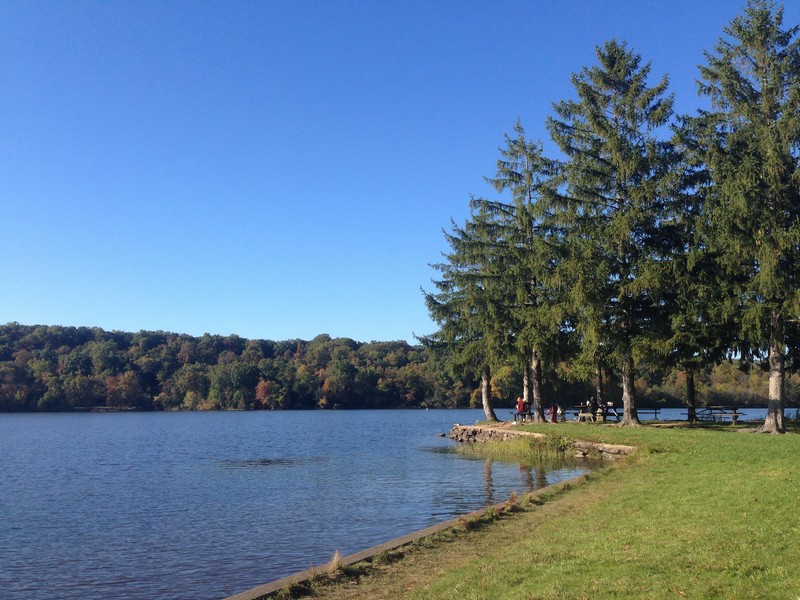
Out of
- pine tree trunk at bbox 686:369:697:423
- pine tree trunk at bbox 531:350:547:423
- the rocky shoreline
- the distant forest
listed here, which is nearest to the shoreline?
the rocky shoreline

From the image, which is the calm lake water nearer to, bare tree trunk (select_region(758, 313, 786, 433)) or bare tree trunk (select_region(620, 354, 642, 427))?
bare tree trunk (select_region(620, 354, 642, 427))

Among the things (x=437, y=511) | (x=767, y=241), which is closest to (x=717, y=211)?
(x=767, y=241)

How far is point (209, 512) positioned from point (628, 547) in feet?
38.9

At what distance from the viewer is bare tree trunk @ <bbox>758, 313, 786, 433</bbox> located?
24094 millimetres

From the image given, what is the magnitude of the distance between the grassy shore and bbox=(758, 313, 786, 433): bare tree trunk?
9.83 meters

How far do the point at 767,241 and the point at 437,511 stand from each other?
15354 millimetres

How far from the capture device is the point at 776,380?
81.0ft

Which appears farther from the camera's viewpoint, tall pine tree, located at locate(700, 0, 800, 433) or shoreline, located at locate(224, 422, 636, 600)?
tall pine tree, located at locate(700, 0, 800, 433)

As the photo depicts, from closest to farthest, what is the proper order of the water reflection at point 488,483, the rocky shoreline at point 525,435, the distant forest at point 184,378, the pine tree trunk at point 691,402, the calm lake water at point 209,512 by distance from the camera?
the calm lake water at point 209,512 < the water reflection at point 488,483 < the rocky shoreline at point 525,435 < the pine tree trunk at point 691,402 < the distant forest at point 184,378

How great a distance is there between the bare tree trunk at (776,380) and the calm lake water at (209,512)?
8675 mm

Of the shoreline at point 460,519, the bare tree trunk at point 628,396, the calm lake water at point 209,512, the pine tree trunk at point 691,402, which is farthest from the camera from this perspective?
the pine tree trunk at point 691,402

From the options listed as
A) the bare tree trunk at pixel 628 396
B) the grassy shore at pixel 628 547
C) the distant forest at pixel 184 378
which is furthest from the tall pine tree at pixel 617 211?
the distant forest at pixel 184 378

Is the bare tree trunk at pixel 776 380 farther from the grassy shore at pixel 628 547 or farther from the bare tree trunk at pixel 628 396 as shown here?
the grassy shore at pixel 628 547

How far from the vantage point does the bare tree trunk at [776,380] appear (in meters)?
24.1
